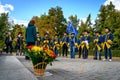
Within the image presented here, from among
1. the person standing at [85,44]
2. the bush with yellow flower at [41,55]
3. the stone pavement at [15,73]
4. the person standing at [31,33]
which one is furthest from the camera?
the person standing at [85,44]

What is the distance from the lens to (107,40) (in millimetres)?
20750

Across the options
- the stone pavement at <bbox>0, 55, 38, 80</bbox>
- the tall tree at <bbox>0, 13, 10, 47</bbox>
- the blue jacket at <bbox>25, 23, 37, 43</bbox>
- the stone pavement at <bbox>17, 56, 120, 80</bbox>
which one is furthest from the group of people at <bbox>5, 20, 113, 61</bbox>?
the tall tree at <bbox>0, 13, 10, 47</bbox>

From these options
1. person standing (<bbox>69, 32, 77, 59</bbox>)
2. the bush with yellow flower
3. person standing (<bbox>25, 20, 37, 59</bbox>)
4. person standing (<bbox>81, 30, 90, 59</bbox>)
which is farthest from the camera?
person standing (<bbox>69, 32, 77, 59</bbox>)

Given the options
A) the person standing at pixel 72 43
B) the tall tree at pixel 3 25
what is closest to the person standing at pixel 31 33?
the person standing at pixel 72 43

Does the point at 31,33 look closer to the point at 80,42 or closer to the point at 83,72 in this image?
the point at 83,72

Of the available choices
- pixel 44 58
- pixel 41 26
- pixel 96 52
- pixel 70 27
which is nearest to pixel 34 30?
pixel 44 58

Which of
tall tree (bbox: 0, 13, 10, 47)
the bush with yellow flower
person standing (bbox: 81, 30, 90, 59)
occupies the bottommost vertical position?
the bush with yellow flower

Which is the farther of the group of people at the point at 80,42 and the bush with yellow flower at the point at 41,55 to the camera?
the group of people at the point at 80,42

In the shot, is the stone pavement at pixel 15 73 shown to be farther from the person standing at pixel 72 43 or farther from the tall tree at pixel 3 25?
the tall tree at pixel 3 25

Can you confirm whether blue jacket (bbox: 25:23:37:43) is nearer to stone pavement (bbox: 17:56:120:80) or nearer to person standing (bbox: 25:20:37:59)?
person standing (bbox: 25:20:37:59)

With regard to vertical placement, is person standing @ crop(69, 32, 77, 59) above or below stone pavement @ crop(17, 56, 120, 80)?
above

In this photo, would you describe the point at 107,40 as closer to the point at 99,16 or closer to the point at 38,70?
the point at 38,70

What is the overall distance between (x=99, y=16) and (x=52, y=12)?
19.5 metres

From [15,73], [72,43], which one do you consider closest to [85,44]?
[72,43]
